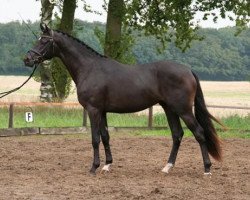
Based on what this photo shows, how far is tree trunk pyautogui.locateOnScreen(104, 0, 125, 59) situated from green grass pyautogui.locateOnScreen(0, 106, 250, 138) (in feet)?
10.9

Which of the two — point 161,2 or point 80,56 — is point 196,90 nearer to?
point 80,56

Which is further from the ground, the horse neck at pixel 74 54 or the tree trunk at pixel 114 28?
the tree trunk at pixel 114 28

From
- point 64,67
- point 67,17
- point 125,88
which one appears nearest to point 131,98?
point 125,88

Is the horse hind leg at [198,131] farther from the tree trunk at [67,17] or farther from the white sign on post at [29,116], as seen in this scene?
the tree trunk at [67,17]

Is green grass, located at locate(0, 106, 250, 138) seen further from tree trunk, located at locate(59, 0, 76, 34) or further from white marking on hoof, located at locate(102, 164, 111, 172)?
white marking on hoof, located at locate(102, 164, 111, 172)

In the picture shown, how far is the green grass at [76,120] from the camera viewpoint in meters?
14.6

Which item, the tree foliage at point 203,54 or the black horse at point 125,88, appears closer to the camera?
the black horse at point 125,88

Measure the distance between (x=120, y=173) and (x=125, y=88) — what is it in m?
1.21

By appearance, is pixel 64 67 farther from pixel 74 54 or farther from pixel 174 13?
pixel 74 54

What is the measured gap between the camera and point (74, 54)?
856 centimetres

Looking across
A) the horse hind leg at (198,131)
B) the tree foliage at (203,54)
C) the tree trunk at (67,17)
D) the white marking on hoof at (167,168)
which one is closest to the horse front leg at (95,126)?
the white marking on hoof at (167,168)

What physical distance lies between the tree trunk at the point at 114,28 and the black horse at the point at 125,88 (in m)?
10.8

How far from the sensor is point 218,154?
8391mm

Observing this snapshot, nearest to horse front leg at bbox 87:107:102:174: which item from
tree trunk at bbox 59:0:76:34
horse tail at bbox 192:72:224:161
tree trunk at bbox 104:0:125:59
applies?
horse tail at bbox 192:72:224:161
